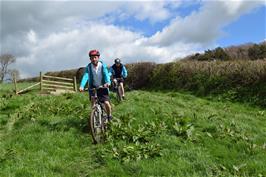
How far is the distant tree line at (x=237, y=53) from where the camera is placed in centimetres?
3297

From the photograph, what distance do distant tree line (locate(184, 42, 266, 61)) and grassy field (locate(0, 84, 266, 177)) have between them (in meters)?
20.9

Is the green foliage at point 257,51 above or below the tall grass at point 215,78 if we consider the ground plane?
above

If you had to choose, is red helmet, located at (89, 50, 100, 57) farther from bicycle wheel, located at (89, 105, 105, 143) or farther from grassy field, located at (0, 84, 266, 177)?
grassy field, located at (0, 84, 266, 177)

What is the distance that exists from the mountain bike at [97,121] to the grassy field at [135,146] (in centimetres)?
25

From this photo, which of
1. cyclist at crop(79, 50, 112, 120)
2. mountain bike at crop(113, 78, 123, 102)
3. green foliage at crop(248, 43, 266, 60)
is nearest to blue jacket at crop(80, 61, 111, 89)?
cyclist at crop(79, 50, 112, 120)

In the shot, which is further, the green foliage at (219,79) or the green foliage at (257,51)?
the green foliage at (257,51)

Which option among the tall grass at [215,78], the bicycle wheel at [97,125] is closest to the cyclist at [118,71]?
the bicycle wheel at [97,125]

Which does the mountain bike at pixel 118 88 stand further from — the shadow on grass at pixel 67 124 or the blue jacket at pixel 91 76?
the blue jacket at pixel 91 76

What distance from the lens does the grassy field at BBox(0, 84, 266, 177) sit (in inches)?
314

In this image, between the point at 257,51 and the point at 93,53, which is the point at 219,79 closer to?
the point at 257,51

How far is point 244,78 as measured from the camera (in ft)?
74.9

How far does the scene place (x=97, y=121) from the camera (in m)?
10.2

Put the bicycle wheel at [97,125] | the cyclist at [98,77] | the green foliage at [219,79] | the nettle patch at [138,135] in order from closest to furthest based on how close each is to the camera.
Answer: the nettle patch at [138,135] < the bicycle wheel at [97,125] < the cyclist at [98,77] < the green foliage at [219,79]

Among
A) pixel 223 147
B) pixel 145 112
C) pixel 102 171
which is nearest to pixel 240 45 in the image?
pixel 145 112
